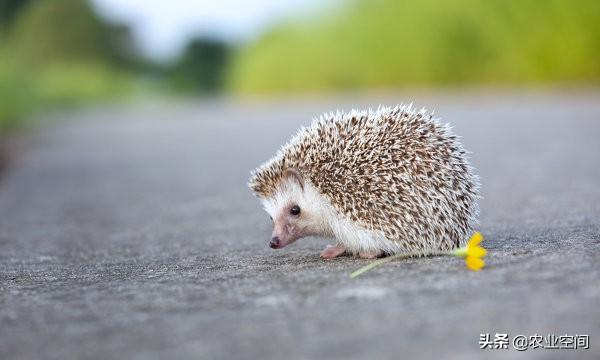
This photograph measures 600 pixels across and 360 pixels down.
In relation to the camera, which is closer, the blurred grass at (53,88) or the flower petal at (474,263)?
the flower petal at (474,263)

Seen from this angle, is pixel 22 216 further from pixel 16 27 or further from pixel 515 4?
pixel 16 27

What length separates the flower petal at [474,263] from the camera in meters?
3.19

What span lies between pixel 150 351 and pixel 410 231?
1698 mm

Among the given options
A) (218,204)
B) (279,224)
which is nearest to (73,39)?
(218,204)

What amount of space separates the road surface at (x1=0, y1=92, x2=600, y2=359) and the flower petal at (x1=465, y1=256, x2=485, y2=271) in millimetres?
55

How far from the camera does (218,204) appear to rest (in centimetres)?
693

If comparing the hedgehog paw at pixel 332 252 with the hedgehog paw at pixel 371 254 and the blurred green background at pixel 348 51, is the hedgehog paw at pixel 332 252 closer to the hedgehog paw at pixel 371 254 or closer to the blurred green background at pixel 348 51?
the hedgehog paw at pixel 371 254

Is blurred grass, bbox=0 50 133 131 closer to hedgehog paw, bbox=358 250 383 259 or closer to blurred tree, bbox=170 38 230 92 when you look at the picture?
hedgehog paw, bbox=358 250 383 259

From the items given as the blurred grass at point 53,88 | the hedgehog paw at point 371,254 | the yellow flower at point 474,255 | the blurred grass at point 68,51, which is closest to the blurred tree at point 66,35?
the blurred grass at point 68,51

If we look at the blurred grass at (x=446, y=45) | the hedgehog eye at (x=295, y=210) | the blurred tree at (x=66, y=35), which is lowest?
the hedgehog eye at (x=295, y=210)

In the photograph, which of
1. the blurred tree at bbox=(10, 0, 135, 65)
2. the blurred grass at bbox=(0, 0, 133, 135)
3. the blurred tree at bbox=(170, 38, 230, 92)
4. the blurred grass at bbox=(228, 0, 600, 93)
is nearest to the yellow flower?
the blurred grass at bbox=(228, 0, 600, 93)

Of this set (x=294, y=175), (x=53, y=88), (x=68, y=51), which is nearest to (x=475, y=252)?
(x=294, y=175)

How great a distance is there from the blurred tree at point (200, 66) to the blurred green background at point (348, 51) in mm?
27106

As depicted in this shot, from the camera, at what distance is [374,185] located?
3.87 meters
